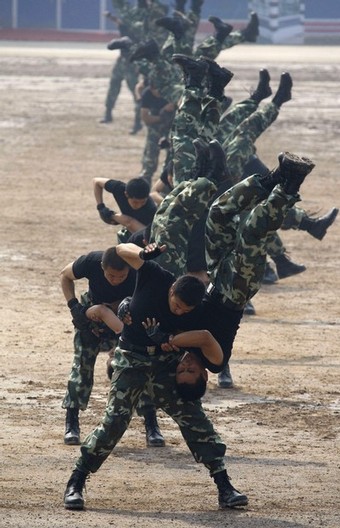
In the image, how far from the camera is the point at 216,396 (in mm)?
12648

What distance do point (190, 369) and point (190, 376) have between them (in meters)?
0.05

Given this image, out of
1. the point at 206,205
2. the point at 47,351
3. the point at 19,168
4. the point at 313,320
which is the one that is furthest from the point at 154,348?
the point at 19,168

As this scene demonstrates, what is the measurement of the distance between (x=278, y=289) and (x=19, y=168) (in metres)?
9.49

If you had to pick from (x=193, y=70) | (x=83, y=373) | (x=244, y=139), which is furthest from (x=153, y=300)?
(x=244, y=139)

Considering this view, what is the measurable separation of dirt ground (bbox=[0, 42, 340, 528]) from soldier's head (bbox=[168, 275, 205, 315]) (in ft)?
4.36

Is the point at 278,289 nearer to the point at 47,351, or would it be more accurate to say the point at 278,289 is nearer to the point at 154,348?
the point at 47,351

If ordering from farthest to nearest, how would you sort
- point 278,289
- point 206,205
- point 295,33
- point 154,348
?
point 295,33 → point 278,289 → point 206,205 → point 154,348

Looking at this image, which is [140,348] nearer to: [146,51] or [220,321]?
[220,321]

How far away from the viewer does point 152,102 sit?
23.0 m

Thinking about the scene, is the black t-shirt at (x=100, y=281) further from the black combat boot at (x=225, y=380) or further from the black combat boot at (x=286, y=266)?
the black combat boot at (x=286, y=266)

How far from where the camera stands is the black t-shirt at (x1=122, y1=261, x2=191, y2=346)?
941 cm

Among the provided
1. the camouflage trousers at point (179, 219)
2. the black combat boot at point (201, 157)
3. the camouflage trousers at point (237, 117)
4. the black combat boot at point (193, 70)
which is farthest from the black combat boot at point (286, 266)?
the black combat boot at point (201, 157)

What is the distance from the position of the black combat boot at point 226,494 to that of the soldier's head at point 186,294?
3.78ft

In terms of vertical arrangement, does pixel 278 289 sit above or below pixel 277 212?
below
